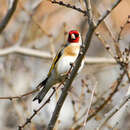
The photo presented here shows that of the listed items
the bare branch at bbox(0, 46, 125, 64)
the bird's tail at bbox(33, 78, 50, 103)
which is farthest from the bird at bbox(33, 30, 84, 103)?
the bare branch at bbox(0, 46, 125, 64)

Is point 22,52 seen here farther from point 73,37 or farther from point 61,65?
point 61,65

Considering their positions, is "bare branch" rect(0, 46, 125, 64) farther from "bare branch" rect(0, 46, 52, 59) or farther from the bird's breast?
the bird's breast

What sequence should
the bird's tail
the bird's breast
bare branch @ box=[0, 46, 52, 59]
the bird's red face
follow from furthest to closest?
bare branch @ box=[0, 46, 52, 59]
the bird's red face
the bird's breast
the bird's tail

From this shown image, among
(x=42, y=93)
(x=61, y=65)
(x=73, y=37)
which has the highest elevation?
(x=73, y=37)

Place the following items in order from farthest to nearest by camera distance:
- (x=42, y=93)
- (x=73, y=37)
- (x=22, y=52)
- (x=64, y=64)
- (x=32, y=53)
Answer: (x=32, y=53) < (x=22, y=52) < (x=73, y=37) < (x=64, y=64) < (x=42, y=93)

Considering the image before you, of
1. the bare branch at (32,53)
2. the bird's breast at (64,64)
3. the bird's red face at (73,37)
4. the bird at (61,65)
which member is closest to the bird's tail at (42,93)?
the bird at (61,65)

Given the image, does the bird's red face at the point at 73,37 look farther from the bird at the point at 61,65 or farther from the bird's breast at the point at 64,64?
the bird's breast at the point at 64,64

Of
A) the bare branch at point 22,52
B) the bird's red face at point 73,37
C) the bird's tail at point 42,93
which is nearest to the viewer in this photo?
the bird's tail at point 42,93

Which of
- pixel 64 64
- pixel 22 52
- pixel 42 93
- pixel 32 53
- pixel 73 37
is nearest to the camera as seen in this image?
pixel 42 93

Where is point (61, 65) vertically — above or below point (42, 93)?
above

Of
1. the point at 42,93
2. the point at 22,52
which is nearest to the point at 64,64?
the point at 42,93

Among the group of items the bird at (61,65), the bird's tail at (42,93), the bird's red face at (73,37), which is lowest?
the bird's tail at (42,93)

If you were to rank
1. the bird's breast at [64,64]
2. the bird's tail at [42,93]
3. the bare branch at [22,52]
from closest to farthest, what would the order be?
the bird's tail at [42,93] → the bird's breast at [64,64] → the bare branch at [22,52]

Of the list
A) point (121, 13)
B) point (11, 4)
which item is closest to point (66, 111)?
point (121, 13)
